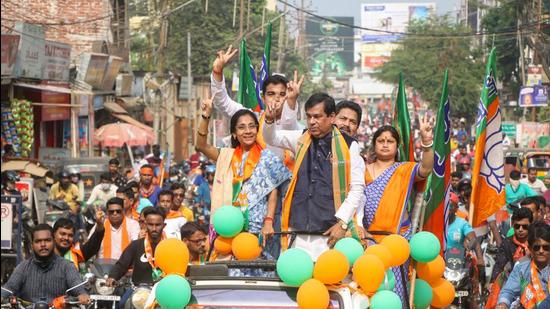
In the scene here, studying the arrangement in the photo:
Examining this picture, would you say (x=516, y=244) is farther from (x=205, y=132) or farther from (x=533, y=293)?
(x=205, y=132)

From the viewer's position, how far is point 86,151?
36.9 m

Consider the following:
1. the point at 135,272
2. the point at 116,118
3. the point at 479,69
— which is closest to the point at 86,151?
the point at 116,118

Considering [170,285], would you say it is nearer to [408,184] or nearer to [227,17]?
[408,184]

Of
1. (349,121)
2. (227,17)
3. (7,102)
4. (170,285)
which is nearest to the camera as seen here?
(170,285)

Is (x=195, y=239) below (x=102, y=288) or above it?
above

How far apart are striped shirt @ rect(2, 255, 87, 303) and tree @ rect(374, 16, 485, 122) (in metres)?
54.0

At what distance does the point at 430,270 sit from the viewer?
27.2 ft

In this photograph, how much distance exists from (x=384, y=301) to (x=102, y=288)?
431 centimetres

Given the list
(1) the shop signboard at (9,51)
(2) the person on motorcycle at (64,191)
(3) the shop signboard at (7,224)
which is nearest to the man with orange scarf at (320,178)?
(3) the shop signboard at (7,224)

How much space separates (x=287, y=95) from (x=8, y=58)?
17.3 m

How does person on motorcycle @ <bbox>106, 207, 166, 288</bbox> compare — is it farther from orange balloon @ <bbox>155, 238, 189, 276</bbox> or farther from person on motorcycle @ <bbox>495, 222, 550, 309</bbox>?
orange balloon @ <bbox>155, 238, 189, 276</bbox>

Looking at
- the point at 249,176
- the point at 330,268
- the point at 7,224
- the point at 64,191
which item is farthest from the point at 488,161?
the point at 64,191

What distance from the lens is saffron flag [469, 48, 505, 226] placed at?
11039 mm

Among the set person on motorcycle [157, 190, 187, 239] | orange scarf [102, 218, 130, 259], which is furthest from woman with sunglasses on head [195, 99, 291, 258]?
orange scarf [102, 218, 130, 259]
